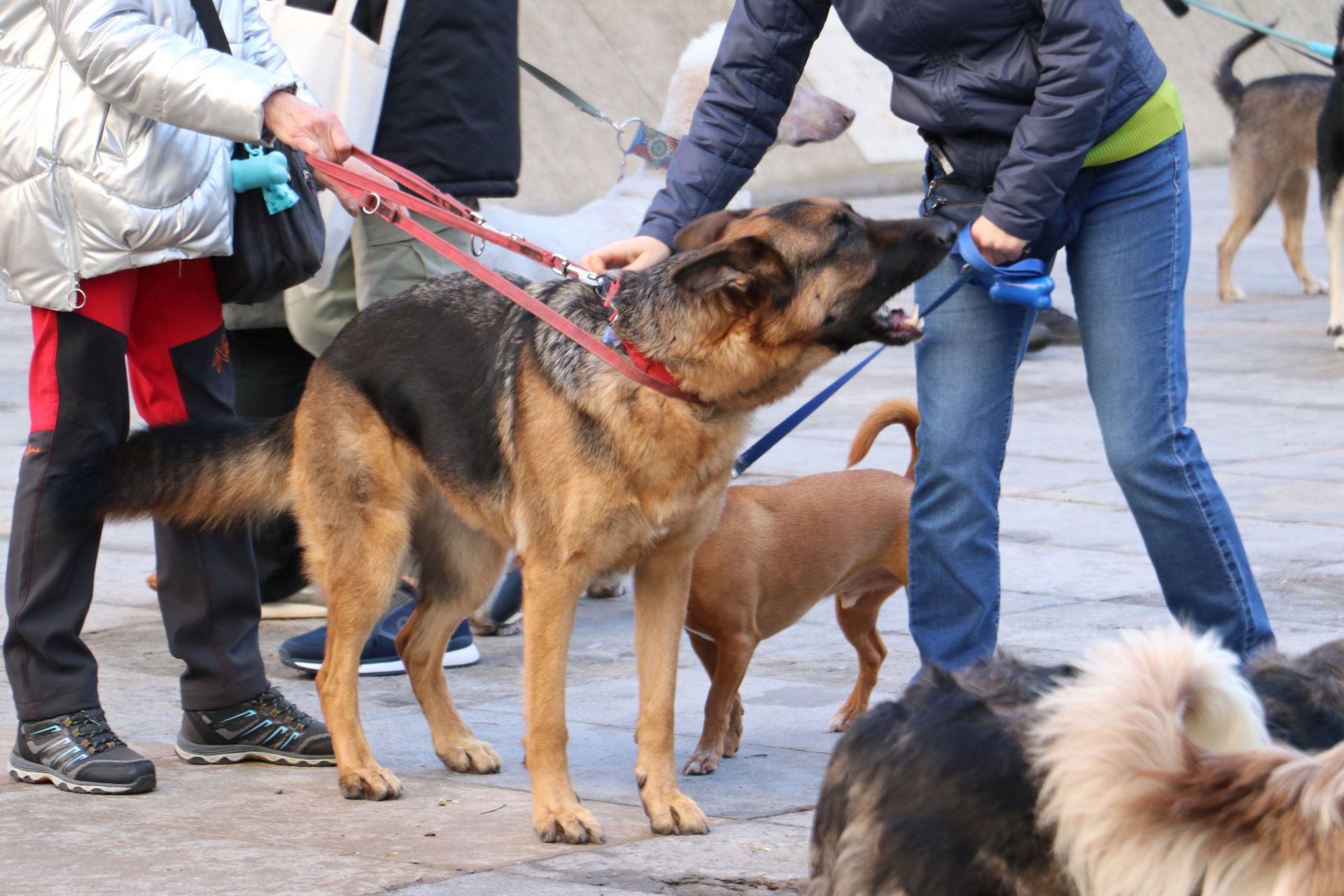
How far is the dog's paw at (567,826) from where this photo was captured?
3.87 m

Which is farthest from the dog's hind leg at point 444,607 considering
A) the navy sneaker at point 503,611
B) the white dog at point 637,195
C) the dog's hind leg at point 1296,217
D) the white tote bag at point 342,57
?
the dog's hind leg at point 1296,217

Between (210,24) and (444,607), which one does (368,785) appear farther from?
(210,24)

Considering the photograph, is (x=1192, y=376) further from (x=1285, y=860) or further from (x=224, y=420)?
(x=1285, y=860)

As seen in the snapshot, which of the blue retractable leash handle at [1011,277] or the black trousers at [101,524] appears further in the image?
the black trousers at [101,524]

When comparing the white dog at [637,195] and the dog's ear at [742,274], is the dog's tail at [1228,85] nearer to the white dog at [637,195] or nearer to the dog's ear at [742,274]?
the white dog at [637,195]

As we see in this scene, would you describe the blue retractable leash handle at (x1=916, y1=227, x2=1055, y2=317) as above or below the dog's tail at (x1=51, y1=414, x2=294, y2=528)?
above

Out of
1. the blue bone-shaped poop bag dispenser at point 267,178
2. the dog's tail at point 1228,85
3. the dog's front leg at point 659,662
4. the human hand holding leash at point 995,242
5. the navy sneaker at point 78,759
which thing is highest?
the dog's tail at point 1228,85

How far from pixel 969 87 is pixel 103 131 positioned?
6.90 ft

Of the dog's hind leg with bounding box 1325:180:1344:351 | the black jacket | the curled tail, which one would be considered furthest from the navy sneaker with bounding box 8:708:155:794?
the dog's hind leg with bounding box 1325:180:1344:351

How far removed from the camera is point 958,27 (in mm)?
3713

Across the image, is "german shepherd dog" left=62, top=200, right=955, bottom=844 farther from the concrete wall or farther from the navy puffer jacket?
the concrete wall

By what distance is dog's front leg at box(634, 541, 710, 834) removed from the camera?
159 inches

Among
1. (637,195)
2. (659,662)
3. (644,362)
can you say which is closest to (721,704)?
(659,662)

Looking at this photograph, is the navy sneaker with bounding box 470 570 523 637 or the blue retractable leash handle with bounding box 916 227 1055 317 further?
the navy sneaker with bounding box 470 570 523 637
